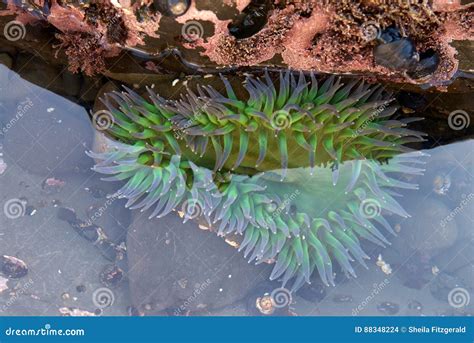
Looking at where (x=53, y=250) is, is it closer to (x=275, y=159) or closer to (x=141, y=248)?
(x=141, y=248)

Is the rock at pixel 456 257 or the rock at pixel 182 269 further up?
the rock at pixel 456 257

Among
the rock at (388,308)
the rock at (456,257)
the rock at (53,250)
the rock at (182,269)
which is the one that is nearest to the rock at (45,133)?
the rock at (53,250)

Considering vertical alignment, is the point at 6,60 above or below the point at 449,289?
below

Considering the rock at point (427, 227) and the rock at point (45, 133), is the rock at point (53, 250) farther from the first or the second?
the rock at point (427, 227)

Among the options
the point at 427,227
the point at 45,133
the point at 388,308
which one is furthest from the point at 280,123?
the point at 388,308

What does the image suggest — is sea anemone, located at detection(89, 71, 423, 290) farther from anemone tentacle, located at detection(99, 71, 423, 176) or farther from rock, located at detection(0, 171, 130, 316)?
rock, located at detection(0, 171, 130, 316)
